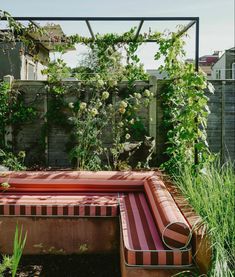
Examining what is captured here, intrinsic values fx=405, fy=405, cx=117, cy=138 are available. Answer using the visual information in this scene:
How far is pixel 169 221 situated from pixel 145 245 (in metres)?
0.26

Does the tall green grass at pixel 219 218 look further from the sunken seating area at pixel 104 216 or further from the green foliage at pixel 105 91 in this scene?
the green foliage at pixel 105 91

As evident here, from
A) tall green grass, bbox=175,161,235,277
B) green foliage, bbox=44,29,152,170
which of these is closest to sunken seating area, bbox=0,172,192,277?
tall green grass, bbox=175,161,235,277

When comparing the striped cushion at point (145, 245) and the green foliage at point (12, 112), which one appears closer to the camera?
the striped cushion at point (145, 245)

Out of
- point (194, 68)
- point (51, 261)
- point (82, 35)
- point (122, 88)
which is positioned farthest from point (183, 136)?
point (82, 35)

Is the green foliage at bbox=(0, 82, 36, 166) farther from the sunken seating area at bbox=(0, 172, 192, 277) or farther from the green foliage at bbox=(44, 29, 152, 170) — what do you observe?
the sunken seating area at bbox=(0, 172, 192, 277)

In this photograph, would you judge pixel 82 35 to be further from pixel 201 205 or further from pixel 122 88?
pixel 201 205

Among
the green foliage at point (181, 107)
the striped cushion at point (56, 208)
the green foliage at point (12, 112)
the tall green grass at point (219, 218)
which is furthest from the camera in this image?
the green foliage at point (12, 112)

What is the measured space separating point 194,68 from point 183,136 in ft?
3.22

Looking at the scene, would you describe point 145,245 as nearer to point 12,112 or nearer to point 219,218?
point 219,218

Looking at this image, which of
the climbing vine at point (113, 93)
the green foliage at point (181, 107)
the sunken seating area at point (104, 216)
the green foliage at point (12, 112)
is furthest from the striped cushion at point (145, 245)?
the green foliage at point (12, 112)

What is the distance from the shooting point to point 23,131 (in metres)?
8.77

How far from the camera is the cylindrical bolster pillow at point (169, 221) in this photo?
120 inches

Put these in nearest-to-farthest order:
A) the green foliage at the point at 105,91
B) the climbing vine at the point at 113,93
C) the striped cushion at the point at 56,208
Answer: the striped cushion at the point at 56,208 < the climbing vine at the point at 113,93 < the green foliage at the point at 105,91

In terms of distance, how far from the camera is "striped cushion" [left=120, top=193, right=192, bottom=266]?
9.71 feet
